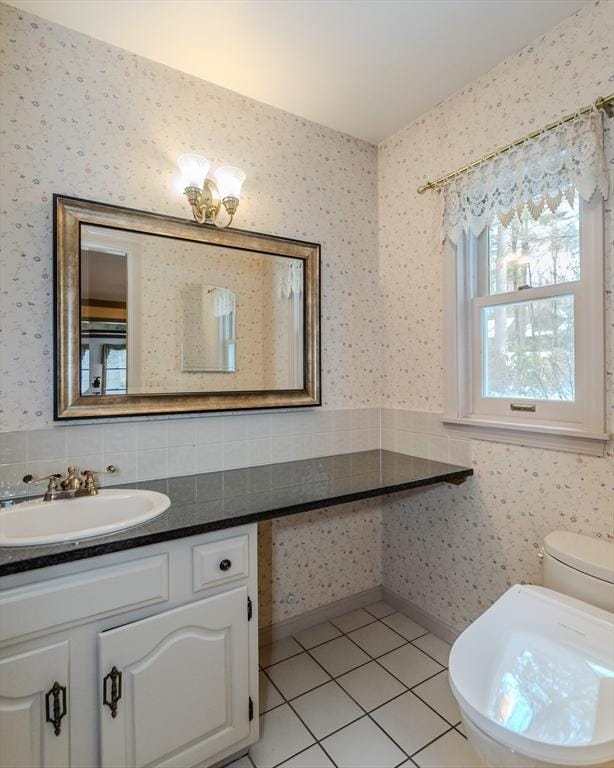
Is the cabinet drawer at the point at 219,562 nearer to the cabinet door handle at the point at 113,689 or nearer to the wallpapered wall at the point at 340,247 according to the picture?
the cabinet door handle at the point at 113,689

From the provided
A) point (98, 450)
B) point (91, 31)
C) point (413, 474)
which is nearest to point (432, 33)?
point (91, 31)

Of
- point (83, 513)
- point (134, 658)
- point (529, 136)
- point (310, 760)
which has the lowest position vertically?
point (310, 760)

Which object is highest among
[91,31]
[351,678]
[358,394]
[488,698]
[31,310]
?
[91,31]

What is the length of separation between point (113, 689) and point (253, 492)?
2.22ft

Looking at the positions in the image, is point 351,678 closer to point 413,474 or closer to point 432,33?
point 413,474

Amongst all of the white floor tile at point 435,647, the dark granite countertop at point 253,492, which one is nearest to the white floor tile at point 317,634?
the white floor tile at point 435,647

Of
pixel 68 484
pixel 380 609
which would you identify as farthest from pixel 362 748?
pixel 68 484

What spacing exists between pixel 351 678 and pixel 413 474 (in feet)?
2.98

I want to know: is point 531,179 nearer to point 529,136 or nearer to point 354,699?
point 529,136

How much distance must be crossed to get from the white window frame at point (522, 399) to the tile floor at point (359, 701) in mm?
1062

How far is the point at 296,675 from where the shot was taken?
71.3 inches

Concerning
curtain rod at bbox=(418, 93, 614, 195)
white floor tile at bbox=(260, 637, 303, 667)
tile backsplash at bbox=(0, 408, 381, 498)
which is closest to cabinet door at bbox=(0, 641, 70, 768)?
tile backsplash at bbox=(0, 408, 381, 498)

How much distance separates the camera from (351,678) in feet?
5.87

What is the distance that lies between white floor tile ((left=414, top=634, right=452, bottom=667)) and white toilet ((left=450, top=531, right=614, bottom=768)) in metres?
0.73
